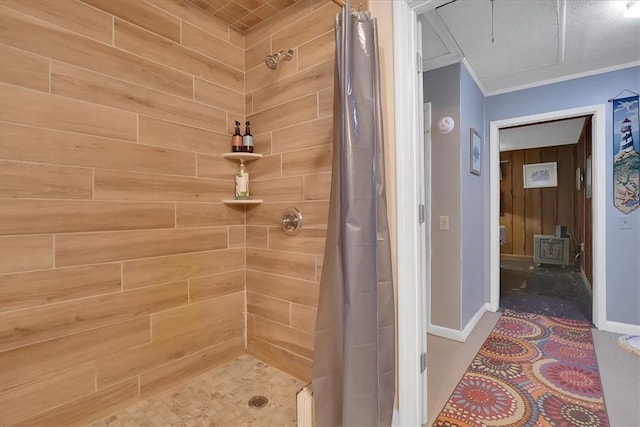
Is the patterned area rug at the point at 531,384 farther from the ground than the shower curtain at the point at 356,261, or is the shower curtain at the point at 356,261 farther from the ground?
the shower curtain at the point at 356,261

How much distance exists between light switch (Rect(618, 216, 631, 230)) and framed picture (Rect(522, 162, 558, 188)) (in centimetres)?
405

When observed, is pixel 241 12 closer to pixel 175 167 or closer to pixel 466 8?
pixel 175 167

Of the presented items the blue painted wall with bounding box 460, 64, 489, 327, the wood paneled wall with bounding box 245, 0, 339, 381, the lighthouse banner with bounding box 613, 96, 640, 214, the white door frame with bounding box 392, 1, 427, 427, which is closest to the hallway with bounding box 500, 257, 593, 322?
the blue painted wall with bounding box 460, 64, 489, 327

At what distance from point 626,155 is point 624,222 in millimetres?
598

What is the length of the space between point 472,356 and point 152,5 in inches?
124

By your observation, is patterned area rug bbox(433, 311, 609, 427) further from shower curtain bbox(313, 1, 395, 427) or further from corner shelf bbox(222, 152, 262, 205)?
corner shelf bbox(222, 152, 262, 205)

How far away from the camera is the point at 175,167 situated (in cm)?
176

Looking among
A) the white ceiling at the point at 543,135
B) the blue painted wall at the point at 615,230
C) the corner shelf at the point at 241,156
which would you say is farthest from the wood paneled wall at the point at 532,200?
the corner shelf at the point at 241,156

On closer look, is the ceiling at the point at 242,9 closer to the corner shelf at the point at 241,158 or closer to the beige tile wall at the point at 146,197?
the beige tile wall at the point at 146,197

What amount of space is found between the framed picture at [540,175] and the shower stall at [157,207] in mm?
6433

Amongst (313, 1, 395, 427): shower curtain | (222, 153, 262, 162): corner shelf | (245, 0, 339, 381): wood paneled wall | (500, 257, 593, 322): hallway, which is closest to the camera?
(313, 1, 395, 427): shower curtain

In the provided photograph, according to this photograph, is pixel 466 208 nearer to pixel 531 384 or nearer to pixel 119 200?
pixel 531 384

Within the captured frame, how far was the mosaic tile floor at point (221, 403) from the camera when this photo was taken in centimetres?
146

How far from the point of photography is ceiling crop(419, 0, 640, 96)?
1.94 meters
